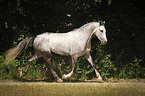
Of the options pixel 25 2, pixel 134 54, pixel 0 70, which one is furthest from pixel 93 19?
pixel 0 70

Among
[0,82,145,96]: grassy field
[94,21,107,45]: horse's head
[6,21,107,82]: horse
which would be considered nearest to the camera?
[0,82,145,96]: grassy field

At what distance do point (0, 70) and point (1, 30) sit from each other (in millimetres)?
1723

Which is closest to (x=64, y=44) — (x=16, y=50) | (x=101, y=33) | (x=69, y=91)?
(x=101, y=33)

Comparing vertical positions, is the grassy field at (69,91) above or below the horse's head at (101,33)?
below

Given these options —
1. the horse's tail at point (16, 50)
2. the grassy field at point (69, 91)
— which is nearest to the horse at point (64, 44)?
the horse's tail at point (16, 50)

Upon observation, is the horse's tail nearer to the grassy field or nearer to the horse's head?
the grassy field

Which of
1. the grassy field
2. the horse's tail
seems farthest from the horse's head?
the horse's tail

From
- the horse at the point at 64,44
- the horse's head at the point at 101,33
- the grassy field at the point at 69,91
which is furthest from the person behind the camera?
the horse at the point at 64,44

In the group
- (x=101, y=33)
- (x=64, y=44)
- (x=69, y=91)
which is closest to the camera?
(x=69, y=91)

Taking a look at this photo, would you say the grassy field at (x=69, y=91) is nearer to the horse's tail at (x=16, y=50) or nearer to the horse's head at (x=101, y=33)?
the horse's tail at (x=16, y=50)

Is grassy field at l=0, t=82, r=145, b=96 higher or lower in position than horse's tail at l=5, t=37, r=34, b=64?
lower

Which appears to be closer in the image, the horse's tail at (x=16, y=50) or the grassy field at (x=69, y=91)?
the grassy field at (x=69, y=91)

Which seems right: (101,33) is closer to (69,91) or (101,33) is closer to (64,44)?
(64,44)

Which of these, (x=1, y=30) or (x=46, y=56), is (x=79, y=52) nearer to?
(x=46, y=56)
